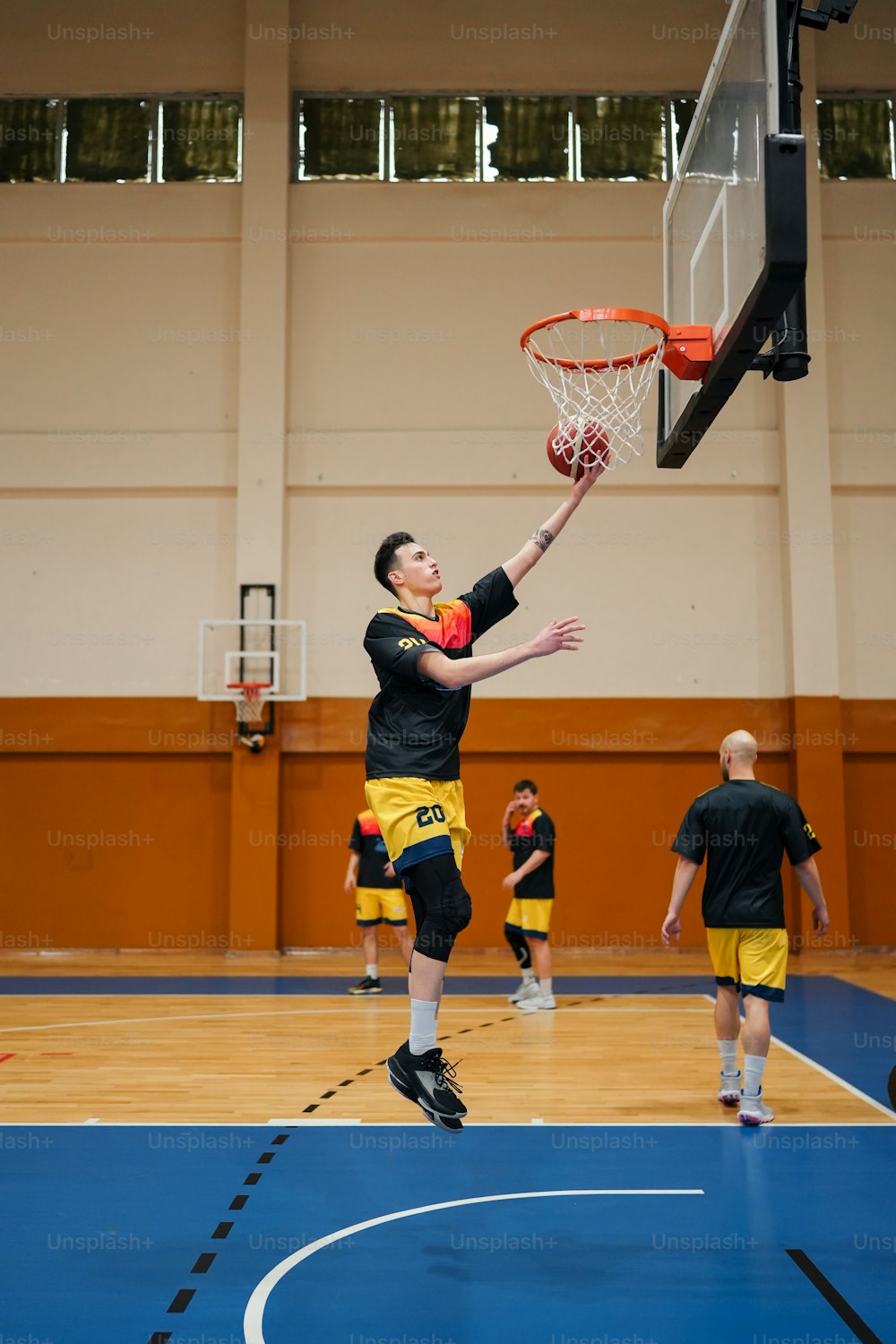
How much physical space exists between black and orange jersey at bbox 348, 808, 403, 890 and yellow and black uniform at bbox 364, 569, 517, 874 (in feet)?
20.2

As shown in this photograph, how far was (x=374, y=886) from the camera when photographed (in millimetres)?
11164

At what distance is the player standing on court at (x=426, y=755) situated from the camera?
4.52 metres

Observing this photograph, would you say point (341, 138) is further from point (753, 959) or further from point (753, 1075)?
point (753, 1075)

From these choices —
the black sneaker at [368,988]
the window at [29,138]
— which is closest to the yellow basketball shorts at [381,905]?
the black sneaker at [368,988]

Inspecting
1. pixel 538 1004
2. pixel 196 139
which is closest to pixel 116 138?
pixel 196 139

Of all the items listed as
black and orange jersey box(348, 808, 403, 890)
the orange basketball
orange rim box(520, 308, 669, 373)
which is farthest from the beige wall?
the orange basketball

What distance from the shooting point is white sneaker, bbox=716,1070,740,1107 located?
262 inches

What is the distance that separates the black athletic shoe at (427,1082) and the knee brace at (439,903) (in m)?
0.37

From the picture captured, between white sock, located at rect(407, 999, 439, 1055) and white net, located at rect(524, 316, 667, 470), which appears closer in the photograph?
white sock, located at rect(407, 999, 439, 1055)

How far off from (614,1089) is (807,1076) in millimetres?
1272

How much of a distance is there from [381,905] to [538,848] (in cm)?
184

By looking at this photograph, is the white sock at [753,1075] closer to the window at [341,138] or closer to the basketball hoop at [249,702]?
the basketball hoop at [249,702]

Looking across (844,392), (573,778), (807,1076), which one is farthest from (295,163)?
(807,1076)

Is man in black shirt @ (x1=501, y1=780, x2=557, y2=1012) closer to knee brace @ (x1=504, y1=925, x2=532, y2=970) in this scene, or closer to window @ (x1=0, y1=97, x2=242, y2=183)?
knee brace @ (x1=504, y1=925, x2=532, y2=970)
